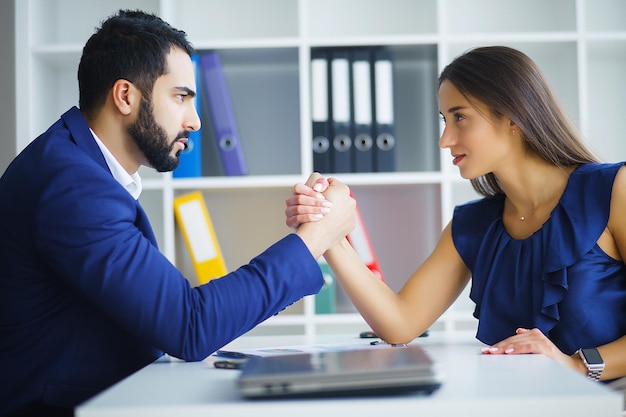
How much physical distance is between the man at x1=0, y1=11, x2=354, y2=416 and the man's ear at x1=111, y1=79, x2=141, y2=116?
0.10 meters

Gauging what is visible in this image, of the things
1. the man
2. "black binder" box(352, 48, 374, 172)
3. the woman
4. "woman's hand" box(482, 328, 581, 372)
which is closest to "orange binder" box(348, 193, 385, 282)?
"black binder" box(352, 48, 374, 172)

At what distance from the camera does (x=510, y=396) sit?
28.8 inches

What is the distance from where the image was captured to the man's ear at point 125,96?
4.72 feet

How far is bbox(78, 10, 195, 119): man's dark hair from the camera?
1.46 m

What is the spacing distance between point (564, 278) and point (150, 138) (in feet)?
2.93

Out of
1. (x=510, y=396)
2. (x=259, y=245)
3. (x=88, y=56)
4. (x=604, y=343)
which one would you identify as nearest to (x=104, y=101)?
(x=88, y=56)

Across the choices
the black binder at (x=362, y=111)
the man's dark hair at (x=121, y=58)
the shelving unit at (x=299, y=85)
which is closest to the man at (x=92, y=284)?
the man's dark hair at (x=121, y=58)

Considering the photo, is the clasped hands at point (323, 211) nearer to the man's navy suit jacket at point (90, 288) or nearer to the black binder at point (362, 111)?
the man's navy suit jacket at point (90, 288)

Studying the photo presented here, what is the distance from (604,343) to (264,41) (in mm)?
1634

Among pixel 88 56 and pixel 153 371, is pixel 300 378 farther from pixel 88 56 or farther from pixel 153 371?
pixel 88 56

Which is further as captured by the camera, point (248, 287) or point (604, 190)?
point (604, 190)

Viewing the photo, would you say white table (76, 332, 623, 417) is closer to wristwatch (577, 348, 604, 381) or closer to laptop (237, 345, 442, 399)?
laptop (237, 345, 442, 399)

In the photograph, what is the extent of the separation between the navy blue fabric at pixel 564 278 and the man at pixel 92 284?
0.42 meters

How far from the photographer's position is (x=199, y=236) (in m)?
2.60
